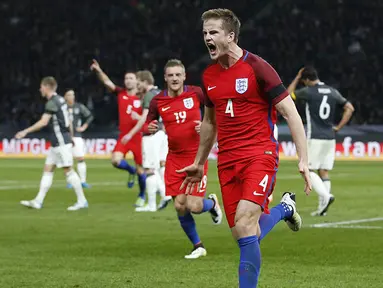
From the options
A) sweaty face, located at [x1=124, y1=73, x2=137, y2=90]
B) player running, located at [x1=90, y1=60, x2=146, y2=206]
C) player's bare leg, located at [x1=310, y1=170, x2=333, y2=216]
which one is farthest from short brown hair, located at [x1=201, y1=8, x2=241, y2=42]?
sweaty face, located at [x1=124, y1=73, x2=137, y2=90]

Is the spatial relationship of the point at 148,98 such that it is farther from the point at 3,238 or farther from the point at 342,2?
the point at 342,2

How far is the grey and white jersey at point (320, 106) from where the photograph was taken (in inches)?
701

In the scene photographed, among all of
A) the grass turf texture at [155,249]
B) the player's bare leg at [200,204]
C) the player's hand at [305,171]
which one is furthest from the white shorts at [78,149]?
the player's hand at [305,171]

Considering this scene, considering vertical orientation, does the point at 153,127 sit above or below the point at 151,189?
above

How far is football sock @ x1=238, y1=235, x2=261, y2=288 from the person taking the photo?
7605mm

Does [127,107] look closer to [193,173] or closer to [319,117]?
[319,117]

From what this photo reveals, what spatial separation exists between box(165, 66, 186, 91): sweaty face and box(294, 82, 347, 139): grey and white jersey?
5.48m

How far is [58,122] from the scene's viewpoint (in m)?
18.4

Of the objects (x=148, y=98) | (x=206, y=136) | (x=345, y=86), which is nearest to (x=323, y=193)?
(x=148, y=98)

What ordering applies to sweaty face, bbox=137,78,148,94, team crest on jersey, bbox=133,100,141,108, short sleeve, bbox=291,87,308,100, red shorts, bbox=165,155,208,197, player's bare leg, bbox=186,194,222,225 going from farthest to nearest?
team crest on jersey, bbox=133,100,141,108 → sweaty face, bbox=137,78,148,94 → short sleeve, bbox=291,87,308,100 → red shorts, bbox=165,155,208,197 → player's bare leg, bbox=186,194,222,225

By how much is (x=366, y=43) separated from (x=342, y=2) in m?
2.05

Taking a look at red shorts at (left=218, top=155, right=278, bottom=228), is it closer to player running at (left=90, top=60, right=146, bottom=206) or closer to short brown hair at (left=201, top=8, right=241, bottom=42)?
short brown hair at (left=201, top=8, right=241, bottom=42)

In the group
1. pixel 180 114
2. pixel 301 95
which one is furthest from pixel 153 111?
pixel 301 95

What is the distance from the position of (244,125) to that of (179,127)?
205 inches
